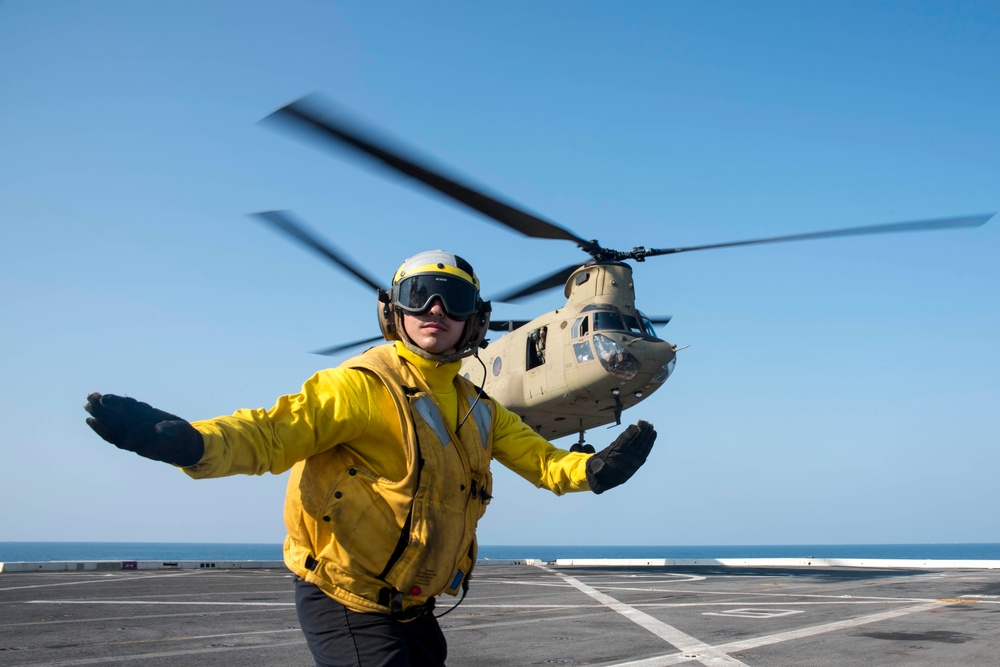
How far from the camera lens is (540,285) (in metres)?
20.0

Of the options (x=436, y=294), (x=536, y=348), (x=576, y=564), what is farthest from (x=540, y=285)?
(x=436, y=294)

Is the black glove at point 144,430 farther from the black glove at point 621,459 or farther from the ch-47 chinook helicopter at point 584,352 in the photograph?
the ch-47 chinook helicopter at point 584,352

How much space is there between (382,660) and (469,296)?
1.66 metres

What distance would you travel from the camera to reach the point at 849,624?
30.1ft

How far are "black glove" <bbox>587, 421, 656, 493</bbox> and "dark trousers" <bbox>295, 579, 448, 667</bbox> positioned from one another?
1.10 metres

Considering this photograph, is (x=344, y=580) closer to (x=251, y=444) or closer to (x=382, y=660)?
(x=382, y=660)

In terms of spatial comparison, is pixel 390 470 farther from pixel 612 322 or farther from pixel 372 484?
pixel 612 322

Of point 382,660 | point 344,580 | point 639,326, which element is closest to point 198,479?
point 344,580

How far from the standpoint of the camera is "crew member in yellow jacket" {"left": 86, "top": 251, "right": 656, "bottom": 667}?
126 inches

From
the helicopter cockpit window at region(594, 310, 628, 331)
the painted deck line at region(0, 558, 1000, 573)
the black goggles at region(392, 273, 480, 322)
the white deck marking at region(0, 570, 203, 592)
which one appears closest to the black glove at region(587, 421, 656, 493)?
the black goggles at region(392, 273, 480, 322)

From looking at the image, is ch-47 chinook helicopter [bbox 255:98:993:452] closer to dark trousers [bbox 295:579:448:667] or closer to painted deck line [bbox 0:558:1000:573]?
painted deck line [bbox 0:558:1000:573]

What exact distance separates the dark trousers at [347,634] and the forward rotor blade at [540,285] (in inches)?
649

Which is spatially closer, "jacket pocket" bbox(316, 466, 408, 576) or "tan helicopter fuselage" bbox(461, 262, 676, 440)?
"jacket pocket" bbox(316, 466, 408, 576)

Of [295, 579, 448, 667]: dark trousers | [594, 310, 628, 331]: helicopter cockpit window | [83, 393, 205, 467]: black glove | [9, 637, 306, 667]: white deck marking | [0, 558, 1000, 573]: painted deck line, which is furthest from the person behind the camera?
[0, 558, 1000, 573]: painted deck line
